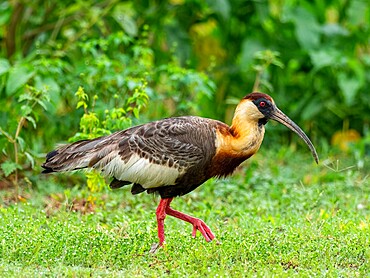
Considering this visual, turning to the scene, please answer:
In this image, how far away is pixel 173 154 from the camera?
6.48m

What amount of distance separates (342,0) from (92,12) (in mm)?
3284

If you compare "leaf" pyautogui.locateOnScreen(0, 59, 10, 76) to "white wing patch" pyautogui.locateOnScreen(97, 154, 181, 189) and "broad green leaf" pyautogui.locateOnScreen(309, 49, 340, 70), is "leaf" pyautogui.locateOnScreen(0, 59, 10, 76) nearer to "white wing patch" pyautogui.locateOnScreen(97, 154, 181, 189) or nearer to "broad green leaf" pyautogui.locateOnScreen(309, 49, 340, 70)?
"white wing patch" pyautogui.locateOnScreen(97, 154, 181, 189)

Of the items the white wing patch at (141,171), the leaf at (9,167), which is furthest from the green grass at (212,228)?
the white wing patch at (141,171)

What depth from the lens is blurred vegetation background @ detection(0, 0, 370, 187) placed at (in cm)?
884

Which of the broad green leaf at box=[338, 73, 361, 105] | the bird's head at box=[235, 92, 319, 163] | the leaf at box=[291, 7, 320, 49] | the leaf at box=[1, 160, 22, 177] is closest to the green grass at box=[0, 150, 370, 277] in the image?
the leaf at box=[1, 160, 22, 177]

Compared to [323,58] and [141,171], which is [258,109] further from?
[323,58]

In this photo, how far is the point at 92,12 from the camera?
9922mm

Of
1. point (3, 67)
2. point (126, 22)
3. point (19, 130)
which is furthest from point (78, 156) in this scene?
point (126, 22)

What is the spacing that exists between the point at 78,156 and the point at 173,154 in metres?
0.75

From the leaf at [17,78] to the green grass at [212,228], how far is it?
1.05 metres

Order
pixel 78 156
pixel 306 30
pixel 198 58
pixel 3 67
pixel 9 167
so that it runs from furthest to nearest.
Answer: pixel 198 58, pixel 306 30, pixel 3 67, pixel 9 167, pixel 78 156

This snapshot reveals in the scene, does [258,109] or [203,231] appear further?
[258,109]

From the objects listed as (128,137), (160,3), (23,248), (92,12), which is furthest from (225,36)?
(23,248)

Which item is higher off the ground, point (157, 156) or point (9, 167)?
point (157, 156)
